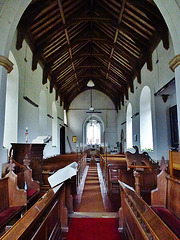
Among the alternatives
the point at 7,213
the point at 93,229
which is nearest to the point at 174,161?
the point at 93,229

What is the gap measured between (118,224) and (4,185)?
1.58m

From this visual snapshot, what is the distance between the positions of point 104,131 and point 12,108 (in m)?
2.54

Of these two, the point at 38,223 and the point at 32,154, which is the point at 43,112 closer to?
the point at 32,154

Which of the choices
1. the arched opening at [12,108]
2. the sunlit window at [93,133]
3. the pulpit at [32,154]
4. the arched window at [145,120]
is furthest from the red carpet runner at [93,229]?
the sunlit window at [93,133]

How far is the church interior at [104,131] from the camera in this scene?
196 centimetres

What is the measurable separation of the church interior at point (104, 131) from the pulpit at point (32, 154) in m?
0.02

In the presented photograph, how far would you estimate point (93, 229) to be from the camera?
230 centimetres

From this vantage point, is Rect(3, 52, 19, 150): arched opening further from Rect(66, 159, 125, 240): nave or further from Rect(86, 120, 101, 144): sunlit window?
Rect(86, 120, 101, 144): sunlit window

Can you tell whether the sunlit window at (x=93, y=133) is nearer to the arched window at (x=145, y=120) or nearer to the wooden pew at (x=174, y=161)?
the arched window at (x=145, y=120)

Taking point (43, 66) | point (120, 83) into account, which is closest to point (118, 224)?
point (43, 66)

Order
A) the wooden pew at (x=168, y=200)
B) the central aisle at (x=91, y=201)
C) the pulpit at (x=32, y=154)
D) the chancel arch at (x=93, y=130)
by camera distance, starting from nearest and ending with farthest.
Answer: the wooden pew at (x=168, y=200) → the central aisle at (x=91, y=201) → the pulpit at (x=32, y=154) → the chancel arch at (x=93, y=130)

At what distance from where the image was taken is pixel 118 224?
2438 millimetres

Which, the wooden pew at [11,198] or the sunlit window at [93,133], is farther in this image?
the sunlit window at [93,133]

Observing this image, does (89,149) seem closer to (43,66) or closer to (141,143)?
(141,143)
